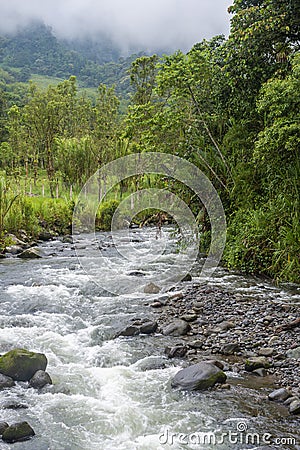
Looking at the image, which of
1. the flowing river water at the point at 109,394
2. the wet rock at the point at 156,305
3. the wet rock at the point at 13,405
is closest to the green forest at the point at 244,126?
the flowing river water at the point at 109,394

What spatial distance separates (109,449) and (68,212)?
1962 centimetres

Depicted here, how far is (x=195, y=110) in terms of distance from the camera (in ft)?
40.1

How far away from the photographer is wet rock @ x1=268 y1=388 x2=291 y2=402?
4.73 metres

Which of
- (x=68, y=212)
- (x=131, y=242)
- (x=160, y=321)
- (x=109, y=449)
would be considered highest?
(x=68, y=212)

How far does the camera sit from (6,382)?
5156mm

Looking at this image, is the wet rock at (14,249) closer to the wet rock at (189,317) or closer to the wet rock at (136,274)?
the wet rock at (136,274)

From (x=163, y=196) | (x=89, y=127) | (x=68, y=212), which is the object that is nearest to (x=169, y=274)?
(x=163, y=196)

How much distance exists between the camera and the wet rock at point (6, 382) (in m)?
5.13

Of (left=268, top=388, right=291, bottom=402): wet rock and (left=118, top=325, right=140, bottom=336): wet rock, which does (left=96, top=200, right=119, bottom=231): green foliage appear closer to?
(left=118, top=325, right=140, bottom=336): wet rock

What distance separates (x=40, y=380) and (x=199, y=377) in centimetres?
192

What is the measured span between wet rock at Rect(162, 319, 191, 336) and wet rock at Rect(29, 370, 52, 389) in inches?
90.0

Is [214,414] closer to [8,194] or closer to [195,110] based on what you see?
[195,110]

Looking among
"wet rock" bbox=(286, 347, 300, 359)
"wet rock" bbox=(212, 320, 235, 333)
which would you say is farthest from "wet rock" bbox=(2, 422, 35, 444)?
"wet rock" bbox=(212, 320, 235, 333)

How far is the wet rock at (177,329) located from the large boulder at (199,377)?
5.24 ft
